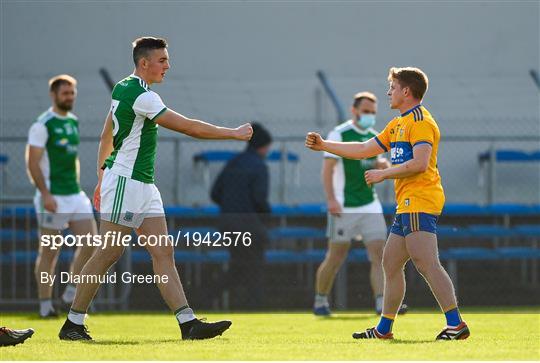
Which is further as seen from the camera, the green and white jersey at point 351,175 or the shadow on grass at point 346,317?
the green and white jersey at point 351,175

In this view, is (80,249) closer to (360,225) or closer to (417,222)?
(360,225)

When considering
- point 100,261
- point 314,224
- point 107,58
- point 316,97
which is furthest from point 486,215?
point 100,261

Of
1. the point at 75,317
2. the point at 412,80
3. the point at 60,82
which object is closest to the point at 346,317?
the point at 60,82

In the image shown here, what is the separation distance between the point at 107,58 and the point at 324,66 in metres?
2.98

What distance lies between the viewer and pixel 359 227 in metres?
10.6

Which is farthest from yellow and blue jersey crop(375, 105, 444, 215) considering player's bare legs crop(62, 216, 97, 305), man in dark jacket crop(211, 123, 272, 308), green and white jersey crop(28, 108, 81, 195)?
man in dark jacket crop(211, 123, 272, 308)

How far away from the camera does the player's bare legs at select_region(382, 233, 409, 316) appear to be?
280 inches

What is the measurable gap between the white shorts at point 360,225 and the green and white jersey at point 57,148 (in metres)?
2.35

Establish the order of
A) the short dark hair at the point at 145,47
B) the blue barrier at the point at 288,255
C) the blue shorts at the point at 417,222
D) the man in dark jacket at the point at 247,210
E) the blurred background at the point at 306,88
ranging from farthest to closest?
the blurred background at the point at 306,88 < the blue barrier at the point at 288,255 < the man in dark jacket at the point at 247,210 < the short dark hair at the point at 145,47 < the blue shorts at the point at 417,222

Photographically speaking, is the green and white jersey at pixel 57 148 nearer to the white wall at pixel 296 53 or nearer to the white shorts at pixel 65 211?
the white shorts at pixel 65 211

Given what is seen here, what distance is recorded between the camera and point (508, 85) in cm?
1622

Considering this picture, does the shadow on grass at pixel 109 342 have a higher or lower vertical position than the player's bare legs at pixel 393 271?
lower

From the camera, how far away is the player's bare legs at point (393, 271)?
7113 mm

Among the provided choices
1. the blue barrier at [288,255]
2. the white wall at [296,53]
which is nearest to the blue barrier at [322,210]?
the blue barrier at [288,255]
